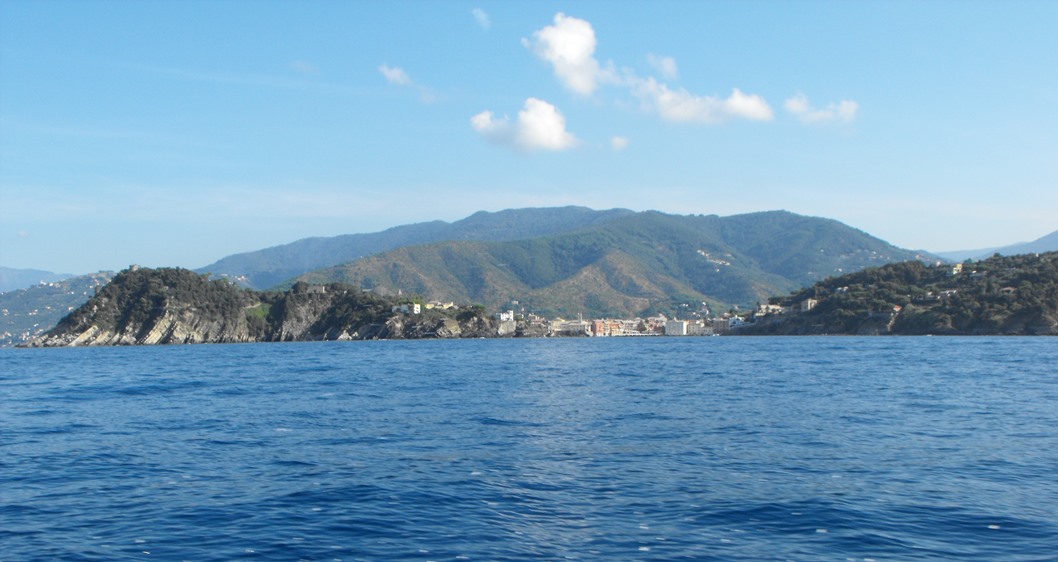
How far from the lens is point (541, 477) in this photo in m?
19.2

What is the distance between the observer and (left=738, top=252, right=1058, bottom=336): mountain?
13600 centimetres

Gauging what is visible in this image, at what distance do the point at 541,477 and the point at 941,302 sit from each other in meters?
158

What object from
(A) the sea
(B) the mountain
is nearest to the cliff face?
(B) the mountain

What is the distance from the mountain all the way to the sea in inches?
4408

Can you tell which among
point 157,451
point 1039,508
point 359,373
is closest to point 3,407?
point 157,451

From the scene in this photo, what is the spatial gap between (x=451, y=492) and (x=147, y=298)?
180m

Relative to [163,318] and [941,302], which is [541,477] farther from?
[163,318]

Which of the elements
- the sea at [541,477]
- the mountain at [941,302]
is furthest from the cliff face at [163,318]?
the sea at [541,477]

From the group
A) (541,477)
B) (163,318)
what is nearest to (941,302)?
(163,318)

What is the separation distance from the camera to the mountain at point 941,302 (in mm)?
136000

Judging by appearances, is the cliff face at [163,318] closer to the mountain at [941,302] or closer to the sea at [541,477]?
the mountain at [941,302]

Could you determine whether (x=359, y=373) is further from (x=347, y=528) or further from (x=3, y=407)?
(x=347, y=528)

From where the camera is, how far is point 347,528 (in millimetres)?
14922

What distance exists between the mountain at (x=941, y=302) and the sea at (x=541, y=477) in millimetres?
111959
